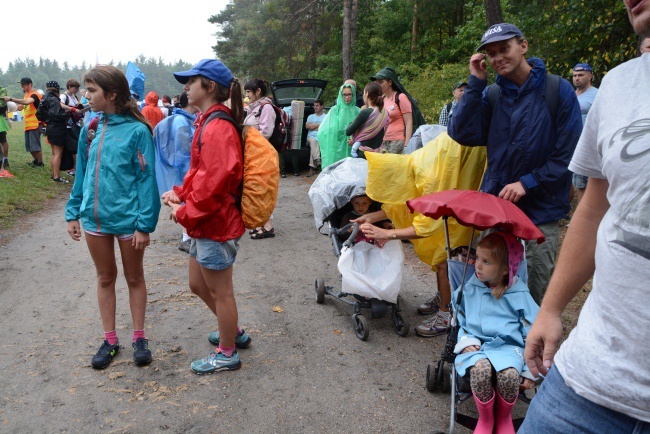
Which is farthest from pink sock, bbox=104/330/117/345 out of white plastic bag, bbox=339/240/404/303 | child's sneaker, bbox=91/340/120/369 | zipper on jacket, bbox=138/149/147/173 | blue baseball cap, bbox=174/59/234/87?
blue baseball cap, bbox=174/59/234/87

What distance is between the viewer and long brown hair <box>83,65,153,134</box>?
12.6 feet

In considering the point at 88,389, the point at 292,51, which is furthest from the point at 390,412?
the point at 292,51

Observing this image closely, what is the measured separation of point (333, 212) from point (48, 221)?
609cm

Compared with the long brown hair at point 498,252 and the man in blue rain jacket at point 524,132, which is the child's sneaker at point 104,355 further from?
the man in blue rain jacket at point 524,132

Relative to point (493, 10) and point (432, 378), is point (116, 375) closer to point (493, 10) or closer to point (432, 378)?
point (432, 378)

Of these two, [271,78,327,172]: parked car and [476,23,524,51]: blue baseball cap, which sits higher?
[476,23,524,51]: blue baseball cap

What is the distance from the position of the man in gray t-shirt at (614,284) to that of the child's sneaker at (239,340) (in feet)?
10.1

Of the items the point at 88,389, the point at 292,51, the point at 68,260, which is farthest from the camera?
the point at 292,51

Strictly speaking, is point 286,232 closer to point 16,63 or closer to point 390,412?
point 390,412

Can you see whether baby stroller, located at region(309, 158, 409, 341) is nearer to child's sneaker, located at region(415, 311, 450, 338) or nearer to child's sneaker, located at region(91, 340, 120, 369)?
child's sneaker, located at region(415, 311, 450, 338)

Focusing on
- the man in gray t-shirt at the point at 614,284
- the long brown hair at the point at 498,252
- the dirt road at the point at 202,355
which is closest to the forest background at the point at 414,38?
the dirt road at the point at 202,355

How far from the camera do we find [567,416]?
1495 mm

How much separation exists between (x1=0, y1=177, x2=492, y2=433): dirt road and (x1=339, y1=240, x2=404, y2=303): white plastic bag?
1.32 feet

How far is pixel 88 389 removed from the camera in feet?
12.5
